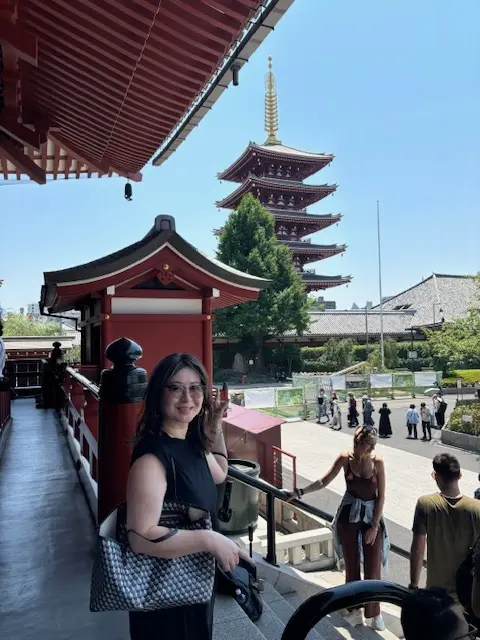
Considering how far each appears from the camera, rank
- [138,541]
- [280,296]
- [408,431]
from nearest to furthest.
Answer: [138,541] < [408,431] < [280,296]

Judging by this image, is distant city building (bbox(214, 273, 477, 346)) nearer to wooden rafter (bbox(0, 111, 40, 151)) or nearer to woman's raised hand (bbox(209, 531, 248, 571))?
wooden rafter (bbox(0, 111, 40, 151))

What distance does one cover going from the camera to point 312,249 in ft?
144

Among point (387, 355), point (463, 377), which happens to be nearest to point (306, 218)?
point (387, 355)

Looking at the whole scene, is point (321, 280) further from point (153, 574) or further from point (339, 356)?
point (153, 574)

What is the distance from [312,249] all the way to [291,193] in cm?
598

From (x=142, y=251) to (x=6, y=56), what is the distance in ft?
12.0

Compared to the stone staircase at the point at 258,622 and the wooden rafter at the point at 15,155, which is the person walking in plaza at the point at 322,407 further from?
the wooden rafter at the point at 15,155

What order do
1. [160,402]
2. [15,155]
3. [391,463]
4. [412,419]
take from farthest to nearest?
[412,419]
[391,463]
[15,155]
[160,402]

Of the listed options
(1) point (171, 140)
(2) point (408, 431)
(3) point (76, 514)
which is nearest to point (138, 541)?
(3) point (76, 514)

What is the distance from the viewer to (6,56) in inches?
105

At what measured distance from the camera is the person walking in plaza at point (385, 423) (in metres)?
16.5

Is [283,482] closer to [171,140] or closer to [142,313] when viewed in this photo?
[142,313]

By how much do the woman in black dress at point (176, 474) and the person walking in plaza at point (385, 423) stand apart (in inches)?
612

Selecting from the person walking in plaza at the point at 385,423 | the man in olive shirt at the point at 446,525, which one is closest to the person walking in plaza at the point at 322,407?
the person walking in plaza at the point at 385,423
